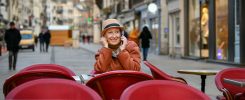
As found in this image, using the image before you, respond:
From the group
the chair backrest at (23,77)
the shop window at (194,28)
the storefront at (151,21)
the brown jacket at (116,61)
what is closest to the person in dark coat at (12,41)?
the shop window at (194,28)

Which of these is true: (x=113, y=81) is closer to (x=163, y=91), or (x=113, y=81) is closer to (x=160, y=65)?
(x=163, y=91)

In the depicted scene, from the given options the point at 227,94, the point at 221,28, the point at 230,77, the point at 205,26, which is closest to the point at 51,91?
the point at 227,94

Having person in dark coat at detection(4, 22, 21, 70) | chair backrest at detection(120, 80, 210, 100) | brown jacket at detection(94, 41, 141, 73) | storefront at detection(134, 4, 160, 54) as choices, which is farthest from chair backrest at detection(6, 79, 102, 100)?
storefront at detection(134, 4, 160, 54)

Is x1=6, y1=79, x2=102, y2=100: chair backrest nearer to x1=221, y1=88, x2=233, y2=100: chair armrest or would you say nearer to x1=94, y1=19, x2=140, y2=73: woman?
x1=94, y1=19, x2=140, y2=73: woman

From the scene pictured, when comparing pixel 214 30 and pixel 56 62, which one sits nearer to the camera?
pixel 214 30

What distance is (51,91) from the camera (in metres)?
4.45

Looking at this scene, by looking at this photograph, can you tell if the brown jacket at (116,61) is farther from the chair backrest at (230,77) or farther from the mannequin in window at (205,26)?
the mannequin in window at (205,26)

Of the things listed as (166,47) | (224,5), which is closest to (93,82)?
(224,5)

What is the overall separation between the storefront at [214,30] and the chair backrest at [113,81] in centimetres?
1718

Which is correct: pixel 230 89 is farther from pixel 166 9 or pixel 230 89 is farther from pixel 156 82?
pixel 166 9

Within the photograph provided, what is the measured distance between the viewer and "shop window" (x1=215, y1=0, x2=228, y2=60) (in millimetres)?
23938

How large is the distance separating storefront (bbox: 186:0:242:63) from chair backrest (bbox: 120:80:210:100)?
58.8 feet

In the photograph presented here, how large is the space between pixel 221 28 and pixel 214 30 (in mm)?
1010

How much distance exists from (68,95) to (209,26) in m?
22.3
